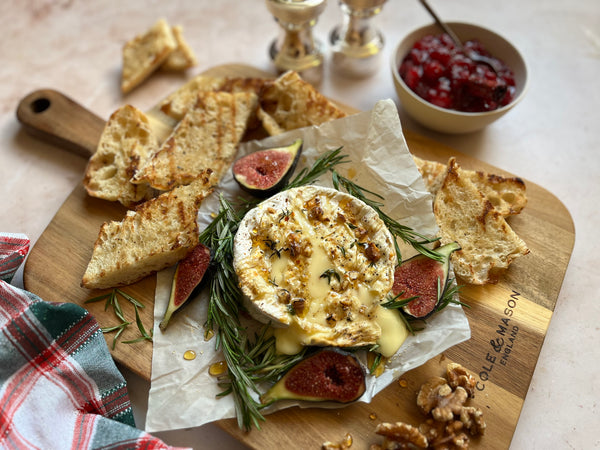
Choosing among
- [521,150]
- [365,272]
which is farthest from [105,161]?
[521,150]

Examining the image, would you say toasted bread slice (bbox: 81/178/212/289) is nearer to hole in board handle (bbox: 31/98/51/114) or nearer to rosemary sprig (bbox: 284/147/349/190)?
rosemary sprig (bbox: 284/147/349/190)

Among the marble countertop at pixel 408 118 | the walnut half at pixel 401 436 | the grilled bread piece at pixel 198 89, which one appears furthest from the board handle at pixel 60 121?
the walnut half at pixel 401 436

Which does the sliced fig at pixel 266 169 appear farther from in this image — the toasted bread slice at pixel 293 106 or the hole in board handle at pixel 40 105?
the hole in board handle at pixel 40 105

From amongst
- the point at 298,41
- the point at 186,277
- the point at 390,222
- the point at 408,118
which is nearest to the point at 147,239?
the point at 186,277

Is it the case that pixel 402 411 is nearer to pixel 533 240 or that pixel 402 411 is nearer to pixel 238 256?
pixel 238 256

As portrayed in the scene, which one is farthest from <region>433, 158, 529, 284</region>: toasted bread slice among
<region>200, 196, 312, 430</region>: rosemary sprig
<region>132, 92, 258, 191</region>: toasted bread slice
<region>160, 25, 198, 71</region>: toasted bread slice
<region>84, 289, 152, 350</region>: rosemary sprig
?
<region>160, 25, 198, 71</region>: toasted bread slice

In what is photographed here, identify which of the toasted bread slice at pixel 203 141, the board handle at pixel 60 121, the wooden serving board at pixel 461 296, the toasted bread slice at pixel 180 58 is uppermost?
the board handle at pixel 60 121
